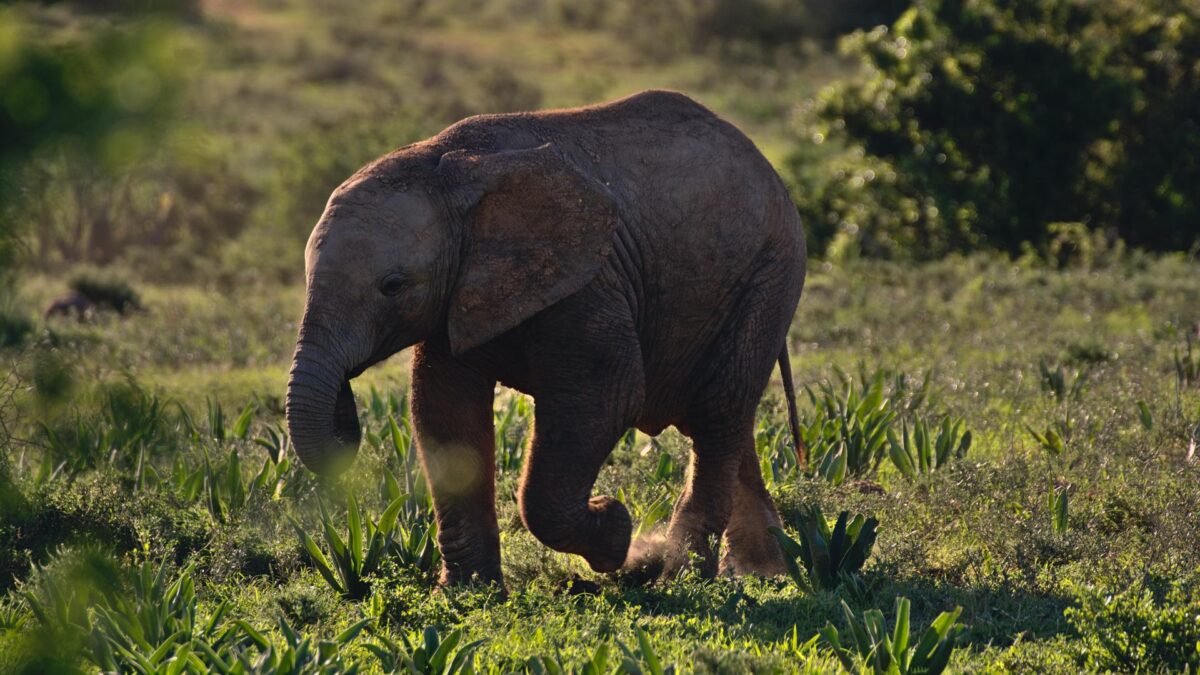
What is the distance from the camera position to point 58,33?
2160 millimetres

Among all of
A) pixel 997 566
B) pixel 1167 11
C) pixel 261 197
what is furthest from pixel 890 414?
pixel 261 197

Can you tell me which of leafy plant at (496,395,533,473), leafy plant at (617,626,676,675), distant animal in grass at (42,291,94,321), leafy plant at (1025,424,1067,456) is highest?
leafy plant at (617,626,676,675)

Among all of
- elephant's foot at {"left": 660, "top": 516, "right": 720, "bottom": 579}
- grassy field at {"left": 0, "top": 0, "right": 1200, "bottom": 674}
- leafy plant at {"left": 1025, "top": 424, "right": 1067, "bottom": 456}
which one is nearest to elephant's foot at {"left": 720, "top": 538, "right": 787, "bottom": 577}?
grassy field at {"left": 0, "top": 0, "right": 1200, "bottom": 674}

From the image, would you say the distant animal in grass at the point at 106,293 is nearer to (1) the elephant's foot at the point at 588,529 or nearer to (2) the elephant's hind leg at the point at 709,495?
(2) the elephant's hind leg at the point at 709,495

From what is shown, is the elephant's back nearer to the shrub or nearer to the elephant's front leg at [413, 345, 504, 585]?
the elephant's front leg at [413, 345, 504, 585]

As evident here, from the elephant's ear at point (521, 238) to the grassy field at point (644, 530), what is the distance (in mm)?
1194

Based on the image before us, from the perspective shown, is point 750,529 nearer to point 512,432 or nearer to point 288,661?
point 512,432

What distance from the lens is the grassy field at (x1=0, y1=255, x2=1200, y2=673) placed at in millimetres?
5379

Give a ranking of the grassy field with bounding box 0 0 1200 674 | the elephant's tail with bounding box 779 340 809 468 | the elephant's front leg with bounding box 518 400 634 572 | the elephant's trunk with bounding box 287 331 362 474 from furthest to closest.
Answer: the elephant's tail with bounding box 779 340 809 468
the elephant's front leg with bounding box 518 400 634 572
the elephant's trunk with bounding box 287 331 362 474
the grassy field with bounding box 0 0 1200 674

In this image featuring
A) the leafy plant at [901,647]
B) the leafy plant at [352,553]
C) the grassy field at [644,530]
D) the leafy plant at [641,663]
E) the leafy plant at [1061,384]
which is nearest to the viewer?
the leafy plant at [641,663]

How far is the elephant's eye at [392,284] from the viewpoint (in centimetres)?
584

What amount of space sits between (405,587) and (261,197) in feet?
67.3

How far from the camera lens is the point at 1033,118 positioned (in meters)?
18.0

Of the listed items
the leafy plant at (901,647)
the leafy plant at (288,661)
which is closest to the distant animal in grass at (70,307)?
the leafy plant at (288,661)
